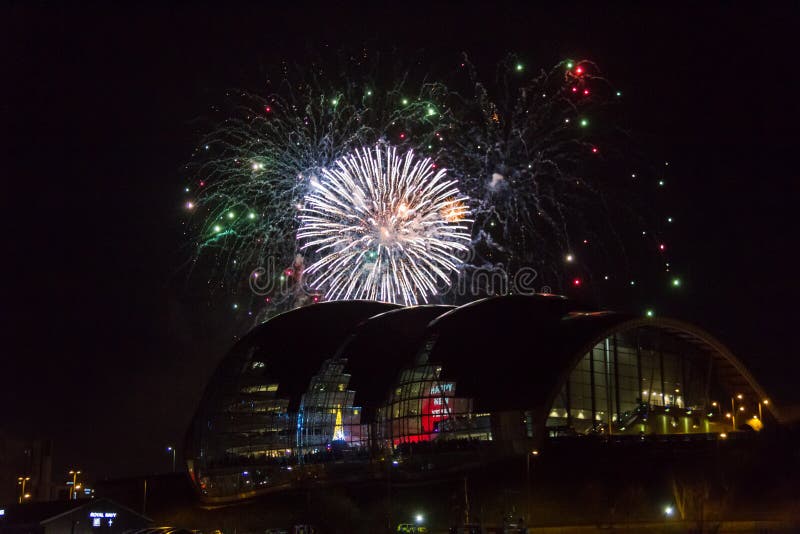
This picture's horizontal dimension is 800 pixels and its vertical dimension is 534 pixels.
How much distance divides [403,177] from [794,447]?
28781mm

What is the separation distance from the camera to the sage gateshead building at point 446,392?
181 feet

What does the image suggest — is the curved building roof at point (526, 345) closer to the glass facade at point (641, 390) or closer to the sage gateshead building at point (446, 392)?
the sage gateshead building at point (446, 392)

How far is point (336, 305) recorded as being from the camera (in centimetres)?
7744

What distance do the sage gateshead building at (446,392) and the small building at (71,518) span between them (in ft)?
33.7

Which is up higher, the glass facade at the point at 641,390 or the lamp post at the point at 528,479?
the glass facade at the point at 641,390

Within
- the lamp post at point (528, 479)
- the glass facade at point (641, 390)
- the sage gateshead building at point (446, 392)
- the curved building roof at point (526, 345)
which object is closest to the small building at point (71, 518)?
the sage gateshead building at point (446, 392)

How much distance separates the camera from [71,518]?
198 feet

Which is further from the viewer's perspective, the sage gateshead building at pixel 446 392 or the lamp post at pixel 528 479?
the sage gateshead building at pixel 446 392

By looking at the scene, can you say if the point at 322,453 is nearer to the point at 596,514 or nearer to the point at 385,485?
the point at 385,485

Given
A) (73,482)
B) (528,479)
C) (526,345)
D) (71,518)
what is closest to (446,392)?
(526,345)

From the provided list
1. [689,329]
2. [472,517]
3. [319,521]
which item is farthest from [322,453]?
[689,329]

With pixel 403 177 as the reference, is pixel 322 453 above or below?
below

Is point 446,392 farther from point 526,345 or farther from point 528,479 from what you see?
point 528,479

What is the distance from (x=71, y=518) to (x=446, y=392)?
27.4 meters
